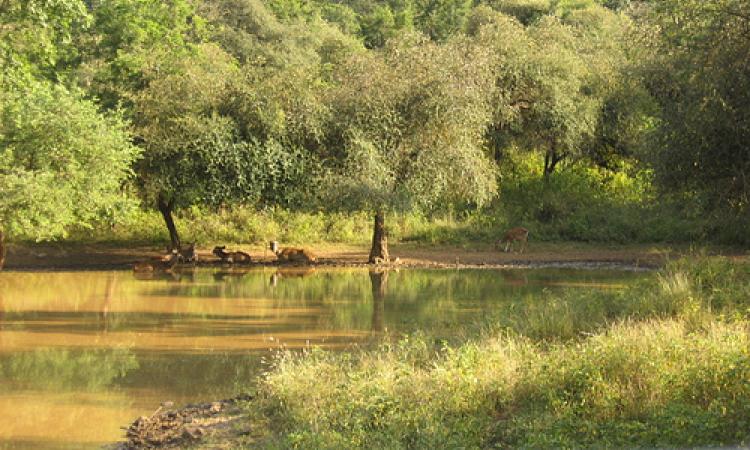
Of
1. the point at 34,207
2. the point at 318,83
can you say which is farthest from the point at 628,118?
the point at 34,207

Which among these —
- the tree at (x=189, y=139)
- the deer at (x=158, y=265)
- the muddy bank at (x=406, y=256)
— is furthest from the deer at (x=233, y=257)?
the tree at (x=189, y=139)

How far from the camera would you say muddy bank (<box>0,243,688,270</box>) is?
101 ft

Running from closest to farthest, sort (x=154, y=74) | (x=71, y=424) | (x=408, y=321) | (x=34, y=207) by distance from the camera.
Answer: (x=71, y=424) < (x=408, y=321) < (x=34, y=207) < (x=154, y=74)

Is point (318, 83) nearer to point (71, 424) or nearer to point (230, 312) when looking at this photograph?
point (230, 312)

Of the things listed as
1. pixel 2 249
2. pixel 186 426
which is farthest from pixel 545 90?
pixel 186 426

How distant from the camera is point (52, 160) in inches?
1075

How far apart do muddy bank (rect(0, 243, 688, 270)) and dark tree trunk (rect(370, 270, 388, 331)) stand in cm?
235

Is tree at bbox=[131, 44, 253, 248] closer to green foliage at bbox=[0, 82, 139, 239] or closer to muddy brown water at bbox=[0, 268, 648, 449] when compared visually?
green foliage at bbox=[0, 82, 139, 239]

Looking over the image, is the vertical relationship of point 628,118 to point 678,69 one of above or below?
below

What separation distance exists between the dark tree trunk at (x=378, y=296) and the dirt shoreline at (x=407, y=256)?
2.35 metres

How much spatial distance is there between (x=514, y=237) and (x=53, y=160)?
49.7 feet

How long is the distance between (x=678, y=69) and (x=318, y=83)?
14162 millimetres

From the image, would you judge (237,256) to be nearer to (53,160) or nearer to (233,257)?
(233,257)

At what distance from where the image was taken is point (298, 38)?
56.7m
